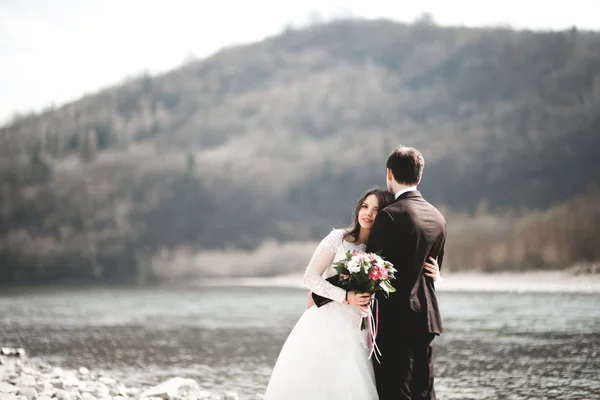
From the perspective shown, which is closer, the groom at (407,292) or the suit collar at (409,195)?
the groom at (407,292)

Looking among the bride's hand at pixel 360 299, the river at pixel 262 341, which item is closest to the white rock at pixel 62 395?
the river at pixel 262 341

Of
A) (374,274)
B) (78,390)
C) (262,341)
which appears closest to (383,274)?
(374,274)

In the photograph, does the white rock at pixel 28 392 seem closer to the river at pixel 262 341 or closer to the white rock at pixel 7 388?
the white rock at pixel 7 388

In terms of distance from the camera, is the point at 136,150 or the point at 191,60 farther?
the point at 191,60

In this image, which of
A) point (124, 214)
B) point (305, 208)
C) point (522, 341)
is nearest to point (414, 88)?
point (305, 208)

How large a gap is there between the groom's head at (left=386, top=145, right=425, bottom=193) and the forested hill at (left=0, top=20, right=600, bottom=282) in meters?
71.2

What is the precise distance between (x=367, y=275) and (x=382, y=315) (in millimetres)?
420

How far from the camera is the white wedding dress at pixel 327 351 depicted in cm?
549

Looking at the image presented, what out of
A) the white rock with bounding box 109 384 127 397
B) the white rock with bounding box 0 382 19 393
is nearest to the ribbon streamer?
the white rock with bounding box 0 382 19 393

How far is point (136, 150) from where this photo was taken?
112 metres

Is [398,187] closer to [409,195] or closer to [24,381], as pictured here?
[409,195]

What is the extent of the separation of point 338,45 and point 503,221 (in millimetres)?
94494

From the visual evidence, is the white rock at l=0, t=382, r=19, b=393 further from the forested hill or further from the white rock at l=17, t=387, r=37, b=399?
the forested hill

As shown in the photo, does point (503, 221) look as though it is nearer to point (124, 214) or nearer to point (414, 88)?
point (124, 214)
